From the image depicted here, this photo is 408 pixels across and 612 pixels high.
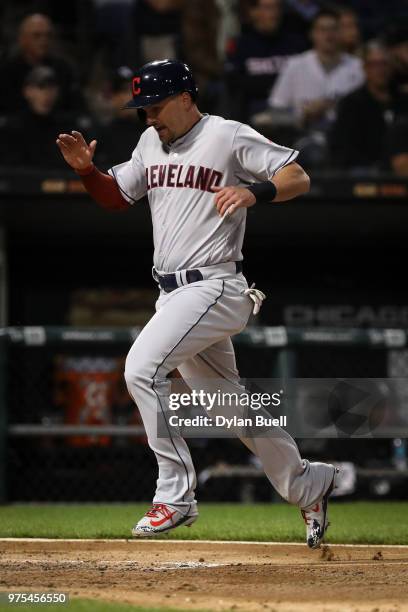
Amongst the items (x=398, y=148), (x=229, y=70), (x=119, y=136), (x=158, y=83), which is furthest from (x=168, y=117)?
(x=229, y=70)

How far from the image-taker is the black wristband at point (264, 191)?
4.25m

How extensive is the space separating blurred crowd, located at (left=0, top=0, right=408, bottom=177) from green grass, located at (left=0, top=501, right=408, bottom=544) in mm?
2464

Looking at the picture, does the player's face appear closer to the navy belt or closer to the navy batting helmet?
the navy batting helmet

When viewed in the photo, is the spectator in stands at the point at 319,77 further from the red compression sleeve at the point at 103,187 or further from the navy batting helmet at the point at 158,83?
the navy batting helmet at the point at 158,83

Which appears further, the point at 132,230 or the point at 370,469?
the point at 132,230

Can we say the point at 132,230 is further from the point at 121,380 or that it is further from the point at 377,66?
the point at 377,66

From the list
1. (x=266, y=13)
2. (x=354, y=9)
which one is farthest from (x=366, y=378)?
(x=354, y=9)

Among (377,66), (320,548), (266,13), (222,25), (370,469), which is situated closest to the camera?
(320,548)

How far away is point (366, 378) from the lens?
825 centimetres

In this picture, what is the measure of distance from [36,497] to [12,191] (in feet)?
6.77

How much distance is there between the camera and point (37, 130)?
8.12 metres

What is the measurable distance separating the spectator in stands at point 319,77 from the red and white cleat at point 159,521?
5.04m

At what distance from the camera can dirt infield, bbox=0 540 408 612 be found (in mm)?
3520

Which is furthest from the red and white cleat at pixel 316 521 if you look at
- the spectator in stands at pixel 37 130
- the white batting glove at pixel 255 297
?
the spectator in stands at pixel 37 130
